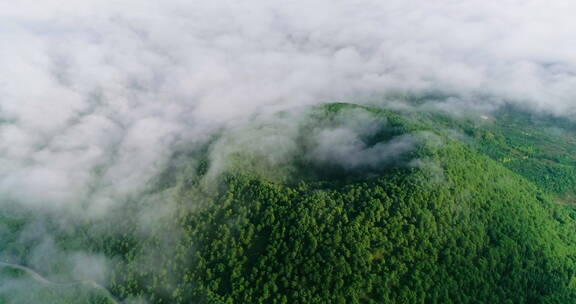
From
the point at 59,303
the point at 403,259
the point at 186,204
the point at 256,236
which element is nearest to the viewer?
the point at 403,259

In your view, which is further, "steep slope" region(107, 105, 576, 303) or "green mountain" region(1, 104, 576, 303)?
"green mountain" region(1, 104, 576, 303)

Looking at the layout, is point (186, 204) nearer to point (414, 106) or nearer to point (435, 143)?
point (435, 143)

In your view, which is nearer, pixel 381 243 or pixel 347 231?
pixel 381 243

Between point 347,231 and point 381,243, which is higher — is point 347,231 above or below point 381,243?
above

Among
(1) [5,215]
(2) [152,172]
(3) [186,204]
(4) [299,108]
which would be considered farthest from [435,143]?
(1) [5,215]

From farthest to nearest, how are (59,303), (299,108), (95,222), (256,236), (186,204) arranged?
(299,108) < (95,222) < (186,204) < (59,303) < (256,236)

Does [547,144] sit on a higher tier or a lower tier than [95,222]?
lower

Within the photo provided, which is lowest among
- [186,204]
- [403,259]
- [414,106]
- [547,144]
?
[547,144]

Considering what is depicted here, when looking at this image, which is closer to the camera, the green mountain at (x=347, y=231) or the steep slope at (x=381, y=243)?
the steep slope at (x=381, y=243)
